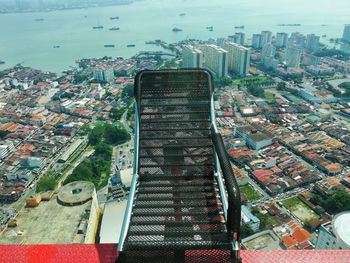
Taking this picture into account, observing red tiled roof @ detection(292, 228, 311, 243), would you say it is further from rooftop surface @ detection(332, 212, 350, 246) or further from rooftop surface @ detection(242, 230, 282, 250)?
rooftop surface @ detection(332, 212, 350, 246)

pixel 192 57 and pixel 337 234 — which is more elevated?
pixel 337 234

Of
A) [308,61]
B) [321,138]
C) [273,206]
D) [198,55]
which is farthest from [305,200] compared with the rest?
[308,61]

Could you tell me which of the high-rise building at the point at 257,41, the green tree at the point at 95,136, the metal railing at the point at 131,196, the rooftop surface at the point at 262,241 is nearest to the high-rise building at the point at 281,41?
the high-rise building at the point at 257,41

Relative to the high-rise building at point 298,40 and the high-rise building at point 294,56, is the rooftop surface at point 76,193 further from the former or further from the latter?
the high-rise building at point 298,40

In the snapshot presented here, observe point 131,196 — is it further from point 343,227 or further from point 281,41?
point 281,41

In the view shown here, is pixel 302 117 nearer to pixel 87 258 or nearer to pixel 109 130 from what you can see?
pixel 109 130

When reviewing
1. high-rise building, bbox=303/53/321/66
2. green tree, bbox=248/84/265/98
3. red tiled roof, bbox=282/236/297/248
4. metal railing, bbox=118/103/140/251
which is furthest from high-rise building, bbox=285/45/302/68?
metal railing, bbox=118/103/140/251

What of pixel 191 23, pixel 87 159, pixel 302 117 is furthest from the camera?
pixel 191 23

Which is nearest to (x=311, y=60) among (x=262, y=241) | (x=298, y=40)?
(x=298, y=40)
